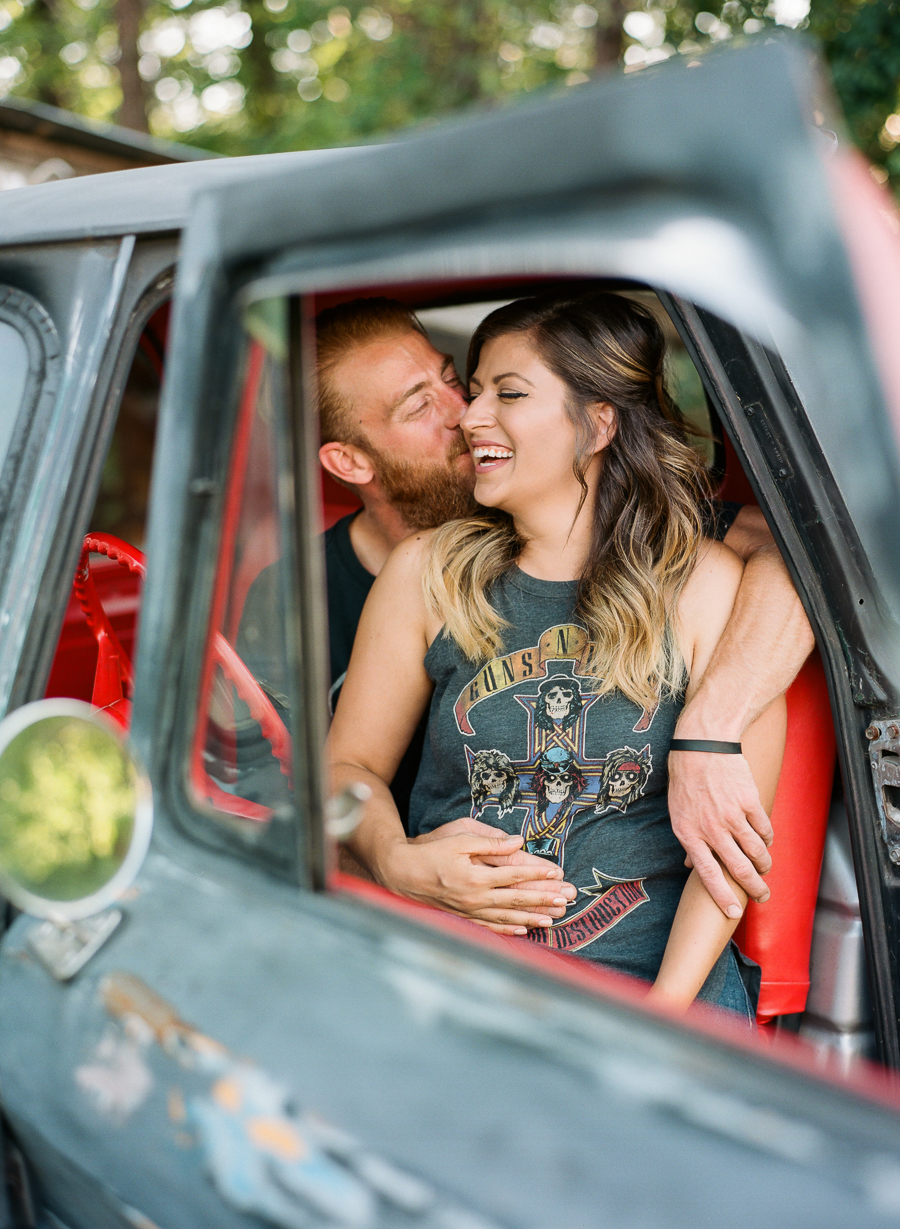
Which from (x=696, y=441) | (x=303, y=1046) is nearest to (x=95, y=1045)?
(x=303, y=1046)

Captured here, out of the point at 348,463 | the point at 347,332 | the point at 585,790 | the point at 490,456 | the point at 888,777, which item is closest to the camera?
the point at 888,777

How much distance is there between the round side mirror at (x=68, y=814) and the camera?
3.31 ft

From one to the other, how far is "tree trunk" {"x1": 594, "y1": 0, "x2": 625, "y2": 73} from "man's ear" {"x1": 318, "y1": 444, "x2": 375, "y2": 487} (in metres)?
7.62

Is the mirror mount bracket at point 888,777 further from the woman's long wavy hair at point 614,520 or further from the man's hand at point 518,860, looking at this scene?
the man's hand at point 518,860

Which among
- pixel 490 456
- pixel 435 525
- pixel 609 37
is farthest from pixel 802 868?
pixel 609 37

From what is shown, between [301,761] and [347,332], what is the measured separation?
1593mm

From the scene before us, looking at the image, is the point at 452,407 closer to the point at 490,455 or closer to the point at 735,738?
the point at 490,455

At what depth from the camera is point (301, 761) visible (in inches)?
39.2

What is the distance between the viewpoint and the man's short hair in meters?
2.32

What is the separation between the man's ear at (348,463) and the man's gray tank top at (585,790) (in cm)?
83

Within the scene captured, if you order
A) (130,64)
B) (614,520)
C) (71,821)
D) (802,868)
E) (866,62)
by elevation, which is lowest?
(71,821)

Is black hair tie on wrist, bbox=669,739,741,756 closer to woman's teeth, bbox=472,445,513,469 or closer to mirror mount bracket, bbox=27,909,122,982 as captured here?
woman's teeth, bbox=472,445,513,469

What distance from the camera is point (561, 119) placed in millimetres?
655

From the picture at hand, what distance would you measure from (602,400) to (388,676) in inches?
29.0
